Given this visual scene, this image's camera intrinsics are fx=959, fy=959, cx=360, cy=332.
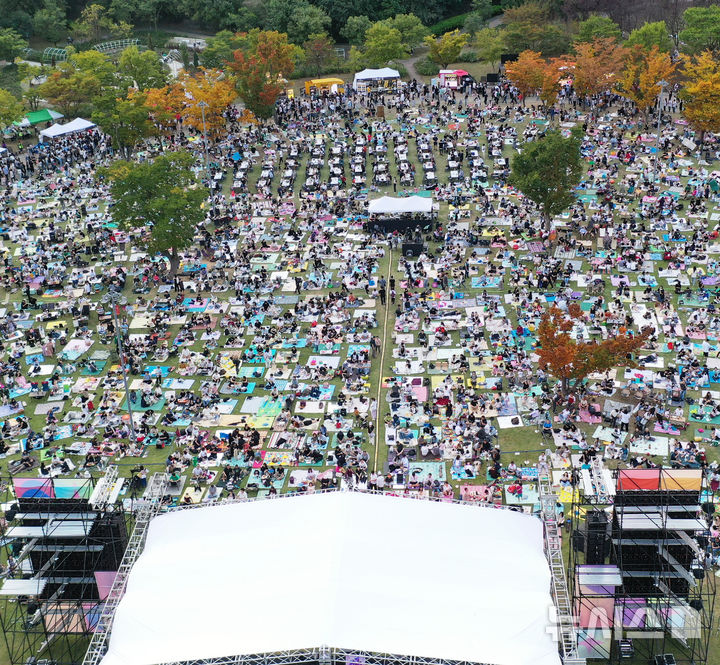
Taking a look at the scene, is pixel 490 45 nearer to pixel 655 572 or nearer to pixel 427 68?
pixel 427 68

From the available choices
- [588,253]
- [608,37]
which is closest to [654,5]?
[608,37]

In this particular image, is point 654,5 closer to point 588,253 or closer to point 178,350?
point 588,253

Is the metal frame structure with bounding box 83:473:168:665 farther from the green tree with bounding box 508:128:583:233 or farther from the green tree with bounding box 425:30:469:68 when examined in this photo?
the green tree with bounding box 425:30:469:68

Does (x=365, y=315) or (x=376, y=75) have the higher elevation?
(x=376, y=75)

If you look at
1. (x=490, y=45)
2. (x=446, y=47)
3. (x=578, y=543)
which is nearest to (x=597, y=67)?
(x=490, y=45)

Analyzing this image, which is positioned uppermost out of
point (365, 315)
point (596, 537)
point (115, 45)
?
point (115, 45)

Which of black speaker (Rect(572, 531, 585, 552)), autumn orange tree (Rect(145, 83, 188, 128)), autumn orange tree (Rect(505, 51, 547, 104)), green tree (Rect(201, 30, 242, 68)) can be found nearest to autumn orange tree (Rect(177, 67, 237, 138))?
autumn orange tree (Rect(145, 83, 188, 128))

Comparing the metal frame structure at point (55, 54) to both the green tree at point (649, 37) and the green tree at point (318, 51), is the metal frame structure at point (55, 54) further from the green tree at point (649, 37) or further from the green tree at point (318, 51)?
the green tree at point (649, 37)
